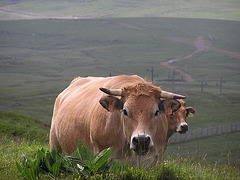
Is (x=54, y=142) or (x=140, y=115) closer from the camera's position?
(x=140, y=115)

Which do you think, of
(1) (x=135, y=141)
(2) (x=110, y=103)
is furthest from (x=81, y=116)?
(1) (x=135, y=141)

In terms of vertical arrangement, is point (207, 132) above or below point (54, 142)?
below

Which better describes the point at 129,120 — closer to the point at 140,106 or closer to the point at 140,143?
the point at 140,106

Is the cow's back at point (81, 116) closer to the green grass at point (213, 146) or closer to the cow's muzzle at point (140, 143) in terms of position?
the cow's muzzle at point (140, 143)

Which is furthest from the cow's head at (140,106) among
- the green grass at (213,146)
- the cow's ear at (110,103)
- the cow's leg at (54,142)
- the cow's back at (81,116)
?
the green grass at (213,146)

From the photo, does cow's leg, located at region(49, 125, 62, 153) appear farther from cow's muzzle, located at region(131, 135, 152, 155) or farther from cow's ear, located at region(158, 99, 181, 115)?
cow's muzzle, located at region(131, 135, 152, 155)

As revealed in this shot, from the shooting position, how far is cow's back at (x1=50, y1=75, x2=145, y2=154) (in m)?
8.25

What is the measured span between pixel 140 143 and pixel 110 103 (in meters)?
1.22

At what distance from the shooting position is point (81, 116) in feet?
29.8

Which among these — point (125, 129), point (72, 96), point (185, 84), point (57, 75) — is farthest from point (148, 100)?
point (57, 75)

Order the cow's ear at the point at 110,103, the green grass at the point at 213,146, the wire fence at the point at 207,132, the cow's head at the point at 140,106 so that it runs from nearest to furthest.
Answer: the cow's head at the point at 140,106, the cow's ear at the point at 110,103, the green grass at the point at 213,146, the wire fence at the point at 207,132

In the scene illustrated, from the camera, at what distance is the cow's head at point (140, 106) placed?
6.99 m

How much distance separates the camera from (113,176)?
578 cm

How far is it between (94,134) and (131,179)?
218 centimetres
